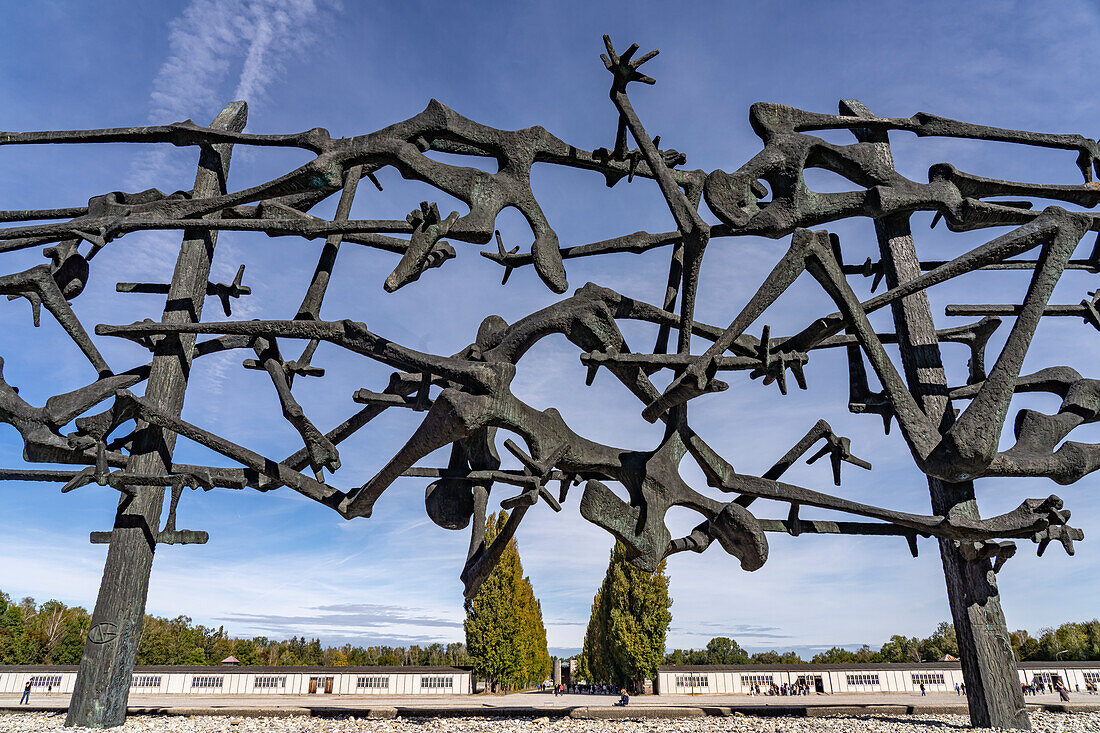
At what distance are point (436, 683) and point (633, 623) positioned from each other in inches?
395

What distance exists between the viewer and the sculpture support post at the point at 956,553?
607 cm

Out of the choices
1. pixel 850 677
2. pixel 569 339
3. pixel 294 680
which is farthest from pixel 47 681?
pixel 850 677

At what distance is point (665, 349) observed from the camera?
6391mm

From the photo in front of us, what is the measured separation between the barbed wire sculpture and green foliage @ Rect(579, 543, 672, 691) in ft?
76.0

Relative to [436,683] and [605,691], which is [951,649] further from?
[436,683]

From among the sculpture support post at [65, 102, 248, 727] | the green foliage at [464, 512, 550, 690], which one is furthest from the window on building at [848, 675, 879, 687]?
the sculpture support post at [65, 102, 248, 727]

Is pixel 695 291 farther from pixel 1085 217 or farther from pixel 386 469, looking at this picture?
pixel 1085 217

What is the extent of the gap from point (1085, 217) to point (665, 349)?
426 centimetres

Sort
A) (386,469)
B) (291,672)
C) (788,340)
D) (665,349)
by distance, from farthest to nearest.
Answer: (291,672), (665,349), (788,340), (386,469)

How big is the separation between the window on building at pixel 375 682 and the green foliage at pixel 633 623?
9372 mm

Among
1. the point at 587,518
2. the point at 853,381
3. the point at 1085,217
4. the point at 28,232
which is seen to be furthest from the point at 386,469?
the point at 1085,217

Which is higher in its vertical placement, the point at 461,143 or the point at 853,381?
the point at 461,143

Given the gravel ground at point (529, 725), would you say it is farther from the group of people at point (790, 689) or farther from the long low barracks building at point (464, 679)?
the long low barracks building at point (464, 679)

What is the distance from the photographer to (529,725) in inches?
240
